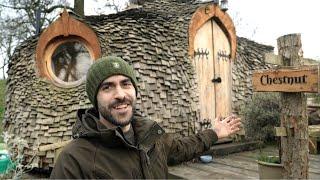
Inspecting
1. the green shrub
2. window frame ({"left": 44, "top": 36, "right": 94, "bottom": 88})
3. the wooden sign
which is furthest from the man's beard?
the green shrub

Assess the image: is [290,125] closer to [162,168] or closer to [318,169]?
[162,168]

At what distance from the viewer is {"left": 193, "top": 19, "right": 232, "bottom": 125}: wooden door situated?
7.78m

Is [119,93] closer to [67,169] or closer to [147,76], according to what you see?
[67,169]

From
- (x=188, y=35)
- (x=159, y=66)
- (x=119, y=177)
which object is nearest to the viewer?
(x=119, y=177)

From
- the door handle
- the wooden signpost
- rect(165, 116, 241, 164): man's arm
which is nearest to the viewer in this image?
rect(165, 116, 241, 164): man's arm

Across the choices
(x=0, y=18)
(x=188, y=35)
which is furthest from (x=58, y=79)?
(x=0, y=18)

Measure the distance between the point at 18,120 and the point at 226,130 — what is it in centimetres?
571

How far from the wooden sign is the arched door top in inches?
154

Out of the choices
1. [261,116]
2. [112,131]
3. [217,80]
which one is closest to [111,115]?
[112,131]

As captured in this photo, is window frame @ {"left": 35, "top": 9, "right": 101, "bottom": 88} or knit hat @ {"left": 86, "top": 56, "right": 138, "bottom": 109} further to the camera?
window frame @ {"left": 35, "top": 9, "right": 101, "bottom": 88}

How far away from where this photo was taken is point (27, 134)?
711 centimetres

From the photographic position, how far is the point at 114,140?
194 cm

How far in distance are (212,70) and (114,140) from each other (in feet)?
20.6

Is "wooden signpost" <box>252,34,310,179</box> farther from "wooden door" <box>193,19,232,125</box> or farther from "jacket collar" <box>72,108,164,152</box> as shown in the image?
"wooden door" <box>193,19,232,125</box>
